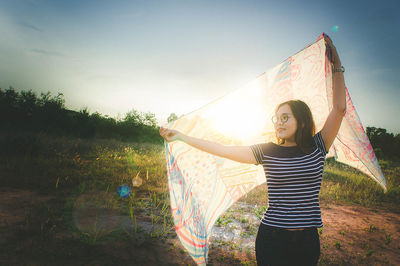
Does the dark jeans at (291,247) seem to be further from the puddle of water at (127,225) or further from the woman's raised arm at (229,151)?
the puddle of water at (127,225)

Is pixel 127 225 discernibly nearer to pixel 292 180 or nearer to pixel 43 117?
pixel 292 180

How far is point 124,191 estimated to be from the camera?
5.99 meters

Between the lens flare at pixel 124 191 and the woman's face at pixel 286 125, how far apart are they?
5.28 metres

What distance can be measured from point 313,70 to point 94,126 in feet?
99.9

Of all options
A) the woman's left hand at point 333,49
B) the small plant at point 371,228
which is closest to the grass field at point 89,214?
the small plant at point 371,228

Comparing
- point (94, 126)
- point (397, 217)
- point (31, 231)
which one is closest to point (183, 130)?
point (31, 231)

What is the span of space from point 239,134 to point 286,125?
67 cm

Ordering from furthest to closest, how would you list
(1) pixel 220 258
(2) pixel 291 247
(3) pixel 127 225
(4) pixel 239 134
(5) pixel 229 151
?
1. (3) pixel 127 225
2. (1) pixel 220 258
3. (4) pixel 239 134
4. (5) pixel 229 151
5. (2) pixel 291 247

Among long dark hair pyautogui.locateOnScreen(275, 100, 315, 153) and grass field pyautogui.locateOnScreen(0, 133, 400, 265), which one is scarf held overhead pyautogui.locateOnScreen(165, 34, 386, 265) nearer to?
long dark hair pyautogui.locateOnScreen(275, 100, 315, 153)

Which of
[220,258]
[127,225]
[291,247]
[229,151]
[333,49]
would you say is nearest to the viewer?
[291,247]

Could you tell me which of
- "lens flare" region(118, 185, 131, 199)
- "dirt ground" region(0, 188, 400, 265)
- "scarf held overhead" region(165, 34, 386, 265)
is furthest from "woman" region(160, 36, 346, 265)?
"lens flare" region(118, 185, 131, 199)

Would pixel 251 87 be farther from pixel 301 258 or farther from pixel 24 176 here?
pixel 24 176

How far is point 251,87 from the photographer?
82.0 inches

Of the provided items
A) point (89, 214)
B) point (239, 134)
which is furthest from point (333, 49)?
point (89, 214)
